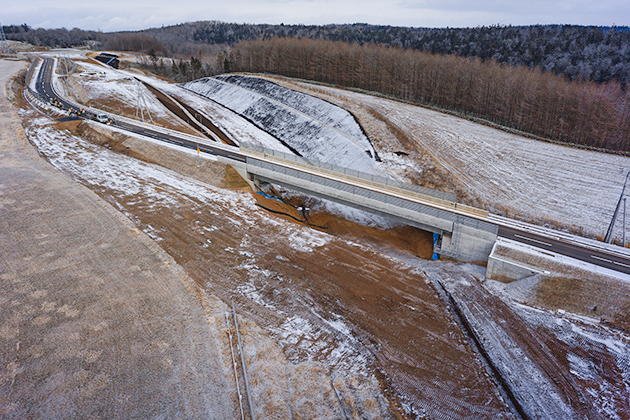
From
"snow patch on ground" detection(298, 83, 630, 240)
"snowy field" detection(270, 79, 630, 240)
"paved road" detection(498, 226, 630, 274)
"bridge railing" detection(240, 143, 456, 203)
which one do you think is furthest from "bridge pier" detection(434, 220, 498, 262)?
"snow patch on ground" detection(298, 83, 630, 240)

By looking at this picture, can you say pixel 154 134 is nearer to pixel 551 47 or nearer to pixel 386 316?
pixel 386 316

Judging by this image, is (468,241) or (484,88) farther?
(484,88)

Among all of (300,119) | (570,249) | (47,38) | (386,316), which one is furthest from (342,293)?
(47,38)

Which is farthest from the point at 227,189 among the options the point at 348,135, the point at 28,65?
the point at 28,65

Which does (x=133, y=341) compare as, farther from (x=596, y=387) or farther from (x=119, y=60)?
(x=119, y=60)

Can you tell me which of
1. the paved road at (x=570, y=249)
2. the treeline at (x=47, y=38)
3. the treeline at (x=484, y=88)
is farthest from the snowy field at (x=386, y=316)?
the treeline at (x=47, y=38)

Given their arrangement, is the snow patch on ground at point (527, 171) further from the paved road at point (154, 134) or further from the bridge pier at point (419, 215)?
the paved road at point (154, 134)

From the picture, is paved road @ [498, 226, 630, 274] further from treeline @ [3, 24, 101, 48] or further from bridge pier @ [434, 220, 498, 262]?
treeline @ [3, 24, 101, 48]
